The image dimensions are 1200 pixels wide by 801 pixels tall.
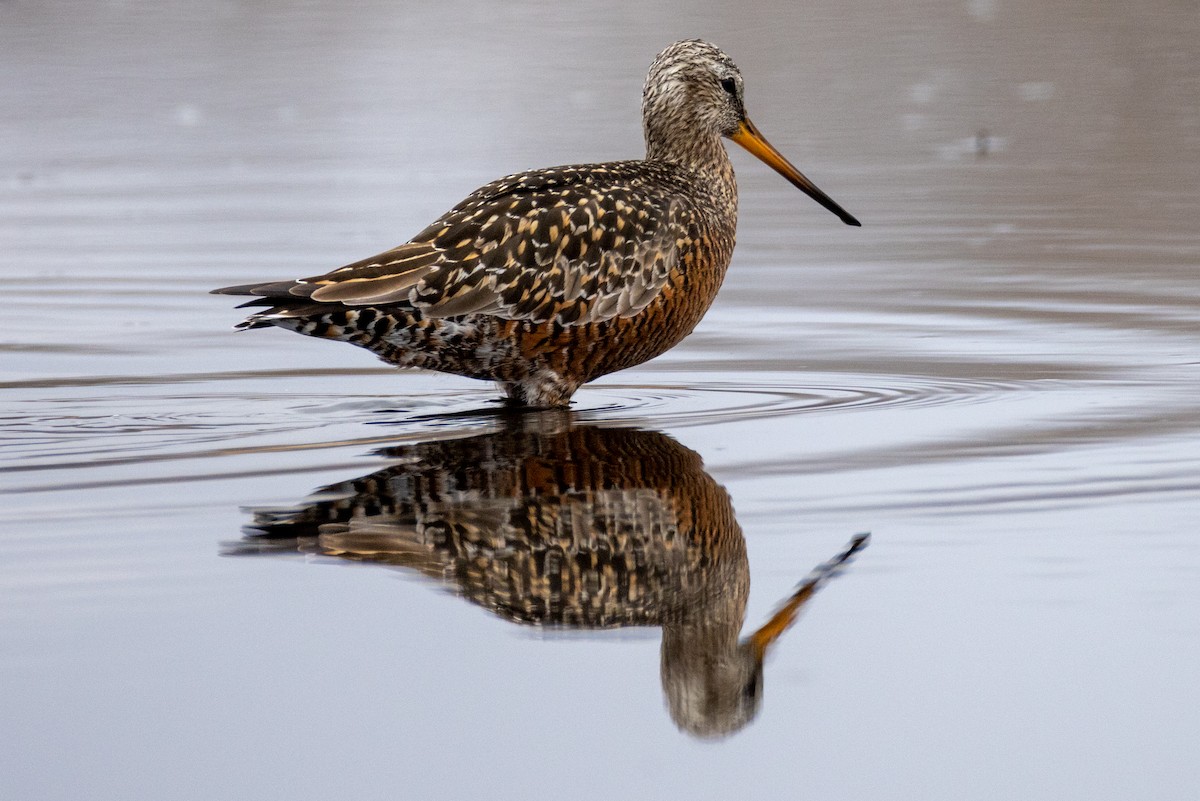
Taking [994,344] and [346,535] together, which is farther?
[994,344]

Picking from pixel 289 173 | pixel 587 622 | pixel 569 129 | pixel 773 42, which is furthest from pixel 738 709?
pixel 773 42

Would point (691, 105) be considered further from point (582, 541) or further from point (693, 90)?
point (582, 541)

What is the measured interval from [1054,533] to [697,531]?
0.94 meters

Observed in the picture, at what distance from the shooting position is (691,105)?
27.5 feet

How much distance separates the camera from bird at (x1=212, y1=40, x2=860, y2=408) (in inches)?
276

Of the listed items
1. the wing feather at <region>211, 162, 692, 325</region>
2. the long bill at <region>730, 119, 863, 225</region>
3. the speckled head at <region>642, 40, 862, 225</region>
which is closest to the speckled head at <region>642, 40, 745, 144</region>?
the speckled head at <region>642, 40, 862, 225</region>

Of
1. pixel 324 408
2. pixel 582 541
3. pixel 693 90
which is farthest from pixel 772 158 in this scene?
pixel 582 541

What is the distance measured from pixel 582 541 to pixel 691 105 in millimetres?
3779

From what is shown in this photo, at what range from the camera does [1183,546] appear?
4.94 m

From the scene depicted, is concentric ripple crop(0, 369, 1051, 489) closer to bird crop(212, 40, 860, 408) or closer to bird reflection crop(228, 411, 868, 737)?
bird crop(212, 40, 860, 408)

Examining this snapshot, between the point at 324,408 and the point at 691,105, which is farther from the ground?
the point at 691,105

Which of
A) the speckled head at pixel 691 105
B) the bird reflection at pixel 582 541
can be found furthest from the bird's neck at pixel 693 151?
the bird reflection at pixel 582 541

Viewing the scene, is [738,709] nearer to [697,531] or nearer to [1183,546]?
[697,531]

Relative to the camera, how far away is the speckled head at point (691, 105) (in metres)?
8.34
